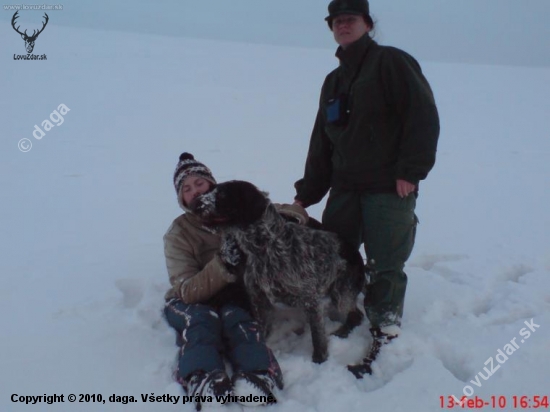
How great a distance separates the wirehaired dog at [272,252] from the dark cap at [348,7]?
125 cm

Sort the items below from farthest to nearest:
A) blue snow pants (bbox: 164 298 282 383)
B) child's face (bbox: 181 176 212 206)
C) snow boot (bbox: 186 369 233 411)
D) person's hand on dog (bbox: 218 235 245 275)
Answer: child's face (bbox: 181 176 212 206) → person's hand on dog (bbox: 218 235 245 275) → blue snow pants (bbox: 164 298 282 383) → snow boot (bbox: 186 369 233 411)

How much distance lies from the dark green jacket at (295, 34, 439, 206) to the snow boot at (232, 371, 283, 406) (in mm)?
1458

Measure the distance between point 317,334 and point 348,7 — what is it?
7.01ft

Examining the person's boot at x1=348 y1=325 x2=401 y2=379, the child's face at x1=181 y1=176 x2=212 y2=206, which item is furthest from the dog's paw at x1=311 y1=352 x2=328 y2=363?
the child's face at x1=181 y1=176 x2=212 y2=206

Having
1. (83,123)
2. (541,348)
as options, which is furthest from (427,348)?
(83,123)

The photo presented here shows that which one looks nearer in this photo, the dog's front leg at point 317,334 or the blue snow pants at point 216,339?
the blue snow pants at point 216,339

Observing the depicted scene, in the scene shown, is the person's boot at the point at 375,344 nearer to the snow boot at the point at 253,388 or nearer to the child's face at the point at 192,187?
the snow boot at the point at 253,388

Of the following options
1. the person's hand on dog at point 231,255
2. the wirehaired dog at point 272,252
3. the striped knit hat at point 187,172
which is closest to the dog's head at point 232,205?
the wirehaired dog at point 272,252

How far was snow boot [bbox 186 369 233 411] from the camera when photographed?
248 cm

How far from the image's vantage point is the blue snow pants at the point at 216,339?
266cm

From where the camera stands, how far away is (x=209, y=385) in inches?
98.7

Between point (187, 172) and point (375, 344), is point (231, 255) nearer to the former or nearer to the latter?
point (187, 172)

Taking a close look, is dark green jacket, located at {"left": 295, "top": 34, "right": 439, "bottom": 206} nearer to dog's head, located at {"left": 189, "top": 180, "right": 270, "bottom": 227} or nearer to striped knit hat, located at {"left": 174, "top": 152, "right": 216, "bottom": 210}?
dog's head, located at {"left": 189, "top": 180, "right": 270, "bottom": 227}

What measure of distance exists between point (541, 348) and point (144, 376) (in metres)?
2.55
